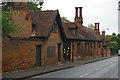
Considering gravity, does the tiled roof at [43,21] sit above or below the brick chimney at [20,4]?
below

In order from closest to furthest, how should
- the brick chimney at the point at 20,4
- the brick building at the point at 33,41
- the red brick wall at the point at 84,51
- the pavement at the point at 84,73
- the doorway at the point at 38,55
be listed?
the pavement at the point at 84,73 → the brick building at the point at 33,41 → the doorway at the point at 38,55 → the brick chimney at the point at 20,4 → the red brick wall at the point at 84,51

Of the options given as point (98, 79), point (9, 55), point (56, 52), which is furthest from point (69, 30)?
point (98, 79)

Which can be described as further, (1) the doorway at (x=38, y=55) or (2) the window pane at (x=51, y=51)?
(2) the window pane at (x=51, y=51)

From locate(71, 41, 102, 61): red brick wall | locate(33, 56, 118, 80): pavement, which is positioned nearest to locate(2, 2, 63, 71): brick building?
locate(33, 56, 118, 80): pavement

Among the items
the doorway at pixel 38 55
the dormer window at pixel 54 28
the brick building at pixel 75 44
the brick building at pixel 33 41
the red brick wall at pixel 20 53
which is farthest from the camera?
the brick building at pixel 75 44

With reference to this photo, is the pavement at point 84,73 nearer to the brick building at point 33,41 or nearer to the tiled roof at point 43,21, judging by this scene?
the brick building at point 33,41

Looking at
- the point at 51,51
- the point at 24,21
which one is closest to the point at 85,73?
the point at 51,51

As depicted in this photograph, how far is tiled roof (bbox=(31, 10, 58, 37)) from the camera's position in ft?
90.0

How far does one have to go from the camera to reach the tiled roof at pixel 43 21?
27438mm

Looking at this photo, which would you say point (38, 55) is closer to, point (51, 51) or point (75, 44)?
point (51, 51)

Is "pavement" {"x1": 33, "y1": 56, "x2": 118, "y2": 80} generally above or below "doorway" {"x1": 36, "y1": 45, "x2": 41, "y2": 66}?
below

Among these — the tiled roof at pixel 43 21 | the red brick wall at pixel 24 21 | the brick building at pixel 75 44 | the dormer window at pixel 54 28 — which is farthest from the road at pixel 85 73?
the brick building at pixel 75 44

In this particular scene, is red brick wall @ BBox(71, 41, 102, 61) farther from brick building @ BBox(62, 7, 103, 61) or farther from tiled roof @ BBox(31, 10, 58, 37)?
tiled roof @ BBox(31, 10, 58, 37)

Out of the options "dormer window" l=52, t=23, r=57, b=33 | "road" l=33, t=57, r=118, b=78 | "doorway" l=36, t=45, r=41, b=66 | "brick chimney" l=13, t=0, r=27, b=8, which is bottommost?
"road" l=33, t=57, r=118, b=78
